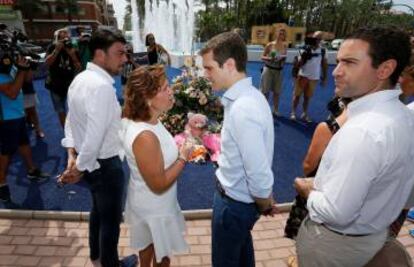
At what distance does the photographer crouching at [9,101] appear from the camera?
13.2 feet

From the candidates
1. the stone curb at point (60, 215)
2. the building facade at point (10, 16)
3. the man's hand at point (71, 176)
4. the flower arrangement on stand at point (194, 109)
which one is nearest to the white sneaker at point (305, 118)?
the flower arrangement on stand at point (194, 109)

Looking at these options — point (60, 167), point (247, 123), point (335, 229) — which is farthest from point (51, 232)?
point (335, 229)

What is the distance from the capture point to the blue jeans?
7.24 feet

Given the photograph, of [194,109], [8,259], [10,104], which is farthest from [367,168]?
[194,109]

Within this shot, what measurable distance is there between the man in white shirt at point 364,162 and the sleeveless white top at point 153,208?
1.12 meters

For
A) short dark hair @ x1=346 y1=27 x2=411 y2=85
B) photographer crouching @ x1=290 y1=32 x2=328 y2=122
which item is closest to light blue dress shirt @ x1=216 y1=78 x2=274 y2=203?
short dark hair @ x1=346 y1=27 x2=411 y2=85

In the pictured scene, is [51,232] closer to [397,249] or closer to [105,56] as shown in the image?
[105,56]

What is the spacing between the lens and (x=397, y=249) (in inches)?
67.1

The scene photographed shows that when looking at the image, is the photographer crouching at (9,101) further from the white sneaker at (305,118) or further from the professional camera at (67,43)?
Result: the white sneaker at (305,118)

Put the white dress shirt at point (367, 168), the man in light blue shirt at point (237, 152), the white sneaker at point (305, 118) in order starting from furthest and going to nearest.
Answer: the white sneaker at point (305, 118), the man in light blue shirt at point (237, 152), the white dress shirt at point (367, 168)

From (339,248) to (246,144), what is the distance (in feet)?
2.51

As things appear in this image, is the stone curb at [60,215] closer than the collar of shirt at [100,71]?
No

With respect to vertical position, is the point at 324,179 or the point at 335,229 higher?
the point at 324,179

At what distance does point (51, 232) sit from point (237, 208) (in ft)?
8.90
